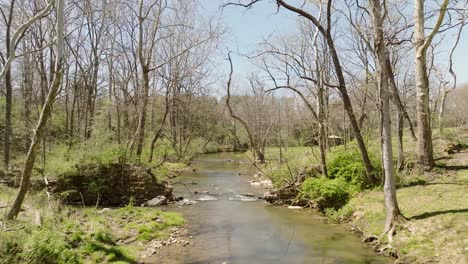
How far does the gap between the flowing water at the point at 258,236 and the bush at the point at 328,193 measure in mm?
639

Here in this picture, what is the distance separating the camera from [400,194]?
1097cm

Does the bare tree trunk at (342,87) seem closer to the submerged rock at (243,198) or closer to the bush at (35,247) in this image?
the submerged rock at (243,198)

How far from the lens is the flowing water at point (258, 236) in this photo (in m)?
8.45

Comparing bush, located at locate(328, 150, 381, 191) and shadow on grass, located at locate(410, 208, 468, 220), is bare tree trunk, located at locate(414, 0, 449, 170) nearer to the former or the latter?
bush, located at locate(328, 150, 381, 191)

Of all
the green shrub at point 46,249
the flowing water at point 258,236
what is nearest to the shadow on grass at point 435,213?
Answer: the flowing water at point 258,236

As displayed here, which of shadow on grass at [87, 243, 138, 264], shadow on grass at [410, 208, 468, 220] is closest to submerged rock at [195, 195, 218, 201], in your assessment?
shadow on grass at [87, 243, 138, 264]

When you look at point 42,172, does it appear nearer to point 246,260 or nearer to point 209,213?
point 209,213

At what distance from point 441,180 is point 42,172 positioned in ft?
50.1

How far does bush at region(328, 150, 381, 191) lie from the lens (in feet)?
43.0

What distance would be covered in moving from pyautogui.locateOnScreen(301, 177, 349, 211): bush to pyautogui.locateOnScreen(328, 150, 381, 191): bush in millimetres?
419

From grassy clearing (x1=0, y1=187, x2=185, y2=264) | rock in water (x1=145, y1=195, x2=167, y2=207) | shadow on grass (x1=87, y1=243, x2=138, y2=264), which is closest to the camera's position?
grassy clearing (x1=0, y1=187, x2=185, y2=264)

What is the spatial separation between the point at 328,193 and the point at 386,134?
453cm

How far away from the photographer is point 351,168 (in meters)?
13.8

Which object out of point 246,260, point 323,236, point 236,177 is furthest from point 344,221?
point 236,177
